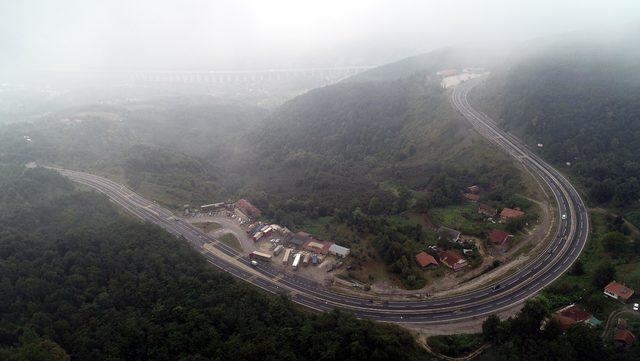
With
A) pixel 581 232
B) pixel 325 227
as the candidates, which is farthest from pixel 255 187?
pixel 581 232

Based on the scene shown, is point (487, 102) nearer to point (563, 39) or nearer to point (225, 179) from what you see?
point (563, 39)

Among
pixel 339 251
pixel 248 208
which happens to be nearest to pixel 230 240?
pixel 248 208

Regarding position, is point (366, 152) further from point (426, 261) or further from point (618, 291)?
point (618, 291)

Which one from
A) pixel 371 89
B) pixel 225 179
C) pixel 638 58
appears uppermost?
pixel 638 58

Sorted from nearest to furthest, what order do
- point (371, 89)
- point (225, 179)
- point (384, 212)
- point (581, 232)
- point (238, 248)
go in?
point (581, 232)
point (238, 248)
point (384, 212)
point (225, 179)
point (371, 89)

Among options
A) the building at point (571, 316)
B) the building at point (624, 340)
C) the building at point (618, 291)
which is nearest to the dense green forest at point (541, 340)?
the building at point (624, 340)

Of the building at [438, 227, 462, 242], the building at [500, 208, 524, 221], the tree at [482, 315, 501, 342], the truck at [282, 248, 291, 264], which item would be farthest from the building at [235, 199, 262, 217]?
the tree at [482, 315, 501, 342]
